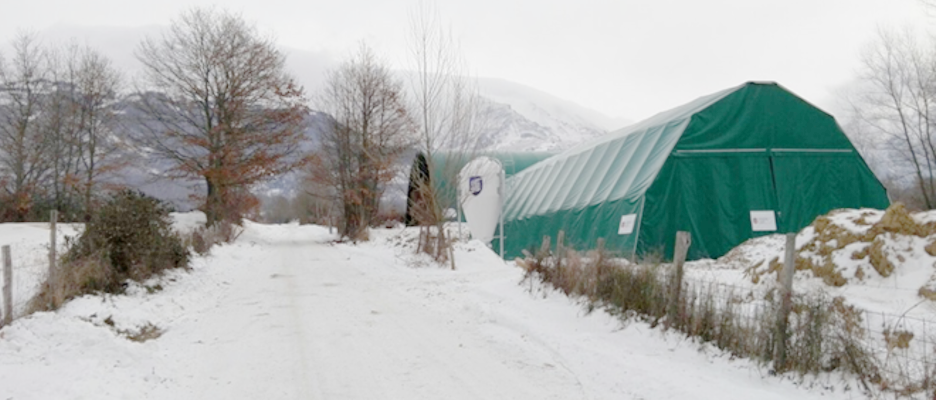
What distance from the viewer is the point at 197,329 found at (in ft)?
27.3

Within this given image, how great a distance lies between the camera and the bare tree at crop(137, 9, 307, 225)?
2875 centimetres

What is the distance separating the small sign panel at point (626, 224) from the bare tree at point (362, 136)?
18066mm

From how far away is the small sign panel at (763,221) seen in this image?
15.9 metres

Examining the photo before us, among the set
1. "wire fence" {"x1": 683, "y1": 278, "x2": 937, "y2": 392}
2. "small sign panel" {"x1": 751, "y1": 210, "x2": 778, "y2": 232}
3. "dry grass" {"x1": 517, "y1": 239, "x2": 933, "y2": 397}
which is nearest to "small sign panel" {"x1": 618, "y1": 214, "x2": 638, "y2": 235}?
"small sign panel" {"x1": 751, "y1": 210, "x2": 778, "y2": 232}

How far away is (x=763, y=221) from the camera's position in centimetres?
→ 1594

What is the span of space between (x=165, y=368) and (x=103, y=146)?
117ft

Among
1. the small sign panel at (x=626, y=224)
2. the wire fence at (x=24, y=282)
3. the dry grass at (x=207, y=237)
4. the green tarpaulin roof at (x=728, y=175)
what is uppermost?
the green tarpaulin roof at (x=728, y=175)

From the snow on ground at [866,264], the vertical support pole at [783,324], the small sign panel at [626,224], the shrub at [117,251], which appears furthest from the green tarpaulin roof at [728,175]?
the shrub at [117,251]

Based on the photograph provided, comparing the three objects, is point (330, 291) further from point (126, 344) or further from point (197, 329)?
point (126, 344)

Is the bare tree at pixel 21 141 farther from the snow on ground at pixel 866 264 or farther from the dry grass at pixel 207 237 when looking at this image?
the snow on ground at pixel 866 264

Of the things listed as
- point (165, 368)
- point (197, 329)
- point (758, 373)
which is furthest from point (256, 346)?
point (758, 373)

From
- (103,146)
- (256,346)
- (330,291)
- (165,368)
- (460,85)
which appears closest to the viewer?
(165,368)

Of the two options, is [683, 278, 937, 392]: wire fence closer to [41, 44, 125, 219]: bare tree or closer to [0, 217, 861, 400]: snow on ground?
[0, 217, 861, 400]: snow on ground

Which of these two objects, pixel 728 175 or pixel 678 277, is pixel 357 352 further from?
pixel 728 175
